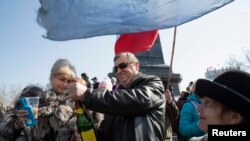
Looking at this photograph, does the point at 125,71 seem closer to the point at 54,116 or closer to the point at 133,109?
the point at 133,109

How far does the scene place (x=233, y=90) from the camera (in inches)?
80.7

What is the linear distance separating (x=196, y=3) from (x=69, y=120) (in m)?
2.00

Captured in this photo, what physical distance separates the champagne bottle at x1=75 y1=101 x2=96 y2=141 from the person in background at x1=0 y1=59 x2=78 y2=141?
95 mm

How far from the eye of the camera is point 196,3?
440 cm

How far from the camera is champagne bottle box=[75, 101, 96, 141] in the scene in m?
3.30

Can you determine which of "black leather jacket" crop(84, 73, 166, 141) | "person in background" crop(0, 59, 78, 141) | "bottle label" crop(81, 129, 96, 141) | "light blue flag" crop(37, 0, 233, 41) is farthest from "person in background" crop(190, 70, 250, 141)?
"light blue flag" crop(37, 0, 233, 41)

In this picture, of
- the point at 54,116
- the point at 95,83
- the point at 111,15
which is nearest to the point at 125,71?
the point at 54,116

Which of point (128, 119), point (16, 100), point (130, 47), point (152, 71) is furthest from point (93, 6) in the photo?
point (152, 71)

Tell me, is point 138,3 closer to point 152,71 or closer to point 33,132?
point 33,132

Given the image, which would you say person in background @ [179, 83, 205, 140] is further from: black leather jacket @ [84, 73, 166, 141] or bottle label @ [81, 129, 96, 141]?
bottle label @ [81, 129, 96, 141]

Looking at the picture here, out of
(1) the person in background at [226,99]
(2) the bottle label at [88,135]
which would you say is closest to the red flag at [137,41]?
(2) the bottle label at [88,135]

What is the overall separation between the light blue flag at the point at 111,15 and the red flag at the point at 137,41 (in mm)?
322

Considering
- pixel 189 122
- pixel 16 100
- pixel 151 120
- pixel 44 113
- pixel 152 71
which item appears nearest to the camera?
pixel 151 120

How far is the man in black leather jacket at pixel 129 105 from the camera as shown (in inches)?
116
